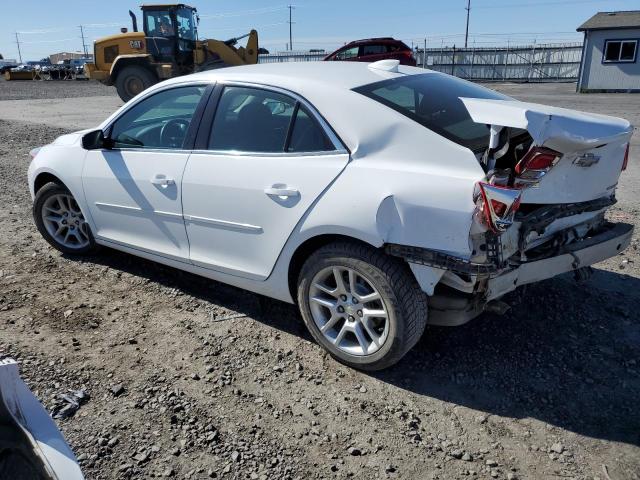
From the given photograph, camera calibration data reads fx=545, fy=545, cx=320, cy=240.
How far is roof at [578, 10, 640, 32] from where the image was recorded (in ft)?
83.4

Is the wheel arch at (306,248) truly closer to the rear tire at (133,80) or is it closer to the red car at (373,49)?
the rear tire at (133,80)

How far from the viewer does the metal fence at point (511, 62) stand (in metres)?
34.6

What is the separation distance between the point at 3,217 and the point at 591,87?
2713cm

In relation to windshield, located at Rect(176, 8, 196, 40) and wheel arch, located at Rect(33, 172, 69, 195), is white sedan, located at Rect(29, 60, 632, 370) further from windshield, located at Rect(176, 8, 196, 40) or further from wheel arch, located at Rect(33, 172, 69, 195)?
windshield, located at Rect(176, 8, 196, 40)

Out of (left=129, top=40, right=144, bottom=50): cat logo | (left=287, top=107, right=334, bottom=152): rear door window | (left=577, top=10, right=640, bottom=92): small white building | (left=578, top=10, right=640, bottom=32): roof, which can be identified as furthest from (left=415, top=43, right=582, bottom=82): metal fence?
(left=287, top=107, right=334, bottom=152): rear door window

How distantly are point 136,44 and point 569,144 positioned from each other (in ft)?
63.1

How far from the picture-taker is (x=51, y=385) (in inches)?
122

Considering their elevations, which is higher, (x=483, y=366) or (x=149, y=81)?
(x=149, y=81)

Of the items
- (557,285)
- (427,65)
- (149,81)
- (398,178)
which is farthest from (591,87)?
(398,178)

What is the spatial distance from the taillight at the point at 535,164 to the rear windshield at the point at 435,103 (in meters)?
0.31

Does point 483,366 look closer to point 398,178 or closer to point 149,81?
point 398,178

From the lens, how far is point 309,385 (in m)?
3.10

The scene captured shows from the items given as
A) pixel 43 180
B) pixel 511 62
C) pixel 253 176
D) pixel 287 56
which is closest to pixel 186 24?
pixel 43 180

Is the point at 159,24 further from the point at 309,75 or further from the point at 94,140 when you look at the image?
the point at 309,75
